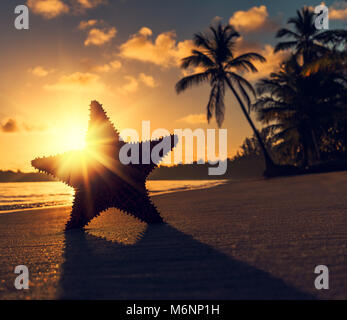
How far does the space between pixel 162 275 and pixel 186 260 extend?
0.91ft

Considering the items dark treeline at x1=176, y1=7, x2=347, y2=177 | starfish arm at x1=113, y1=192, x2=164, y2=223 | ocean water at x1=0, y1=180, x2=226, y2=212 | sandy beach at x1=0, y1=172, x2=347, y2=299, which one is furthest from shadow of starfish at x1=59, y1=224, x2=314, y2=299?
dark treeline at x1=176, y1=7, x2=347, y2=177

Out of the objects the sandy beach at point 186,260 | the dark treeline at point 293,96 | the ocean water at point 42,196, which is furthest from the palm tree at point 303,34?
the sandy beach at point 186,260

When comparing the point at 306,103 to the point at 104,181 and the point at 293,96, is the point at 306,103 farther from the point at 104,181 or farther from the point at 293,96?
the point at 104,181

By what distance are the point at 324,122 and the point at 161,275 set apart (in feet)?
77.3

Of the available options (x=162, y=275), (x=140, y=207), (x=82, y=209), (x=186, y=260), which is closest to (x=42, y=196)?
(x=82, y=209)

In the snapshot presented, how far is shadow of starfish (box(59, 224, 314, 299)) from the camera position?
1369 mm

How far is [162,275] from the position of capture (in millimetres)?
1602

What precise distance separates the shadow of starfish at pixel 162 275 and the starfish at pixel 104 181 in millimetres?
874

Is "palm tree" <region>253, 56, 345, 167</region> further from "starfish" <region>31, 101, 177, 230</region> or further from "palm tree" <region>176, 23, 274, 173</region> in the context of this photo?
"starfish" <region>31, 101, 177, 230</region>

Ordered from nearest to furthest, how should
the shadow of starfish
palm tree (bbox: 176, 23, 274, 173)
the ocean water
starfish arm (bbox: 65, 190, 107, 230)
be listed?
1. the shadow of starfish
2. starfish arm (bbox: 65, 190, 107, 230)
3. the ocean water
4. palm tree (bbox: 176, 23, 274, 173)

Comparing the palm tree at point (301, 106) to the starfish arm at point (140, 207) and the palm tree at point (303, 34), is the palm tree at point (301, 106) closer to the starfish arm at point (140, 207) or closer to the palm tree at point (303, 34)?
the palm tree at point (303, 34)

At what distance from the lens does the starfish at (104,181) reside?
3168mm

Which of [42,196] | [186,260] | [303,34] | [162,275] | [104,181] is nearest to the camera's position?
[162,275]

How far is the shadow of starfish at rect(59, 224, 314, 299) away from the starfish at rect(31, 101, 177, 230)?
87cm
